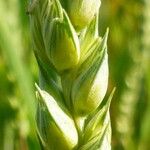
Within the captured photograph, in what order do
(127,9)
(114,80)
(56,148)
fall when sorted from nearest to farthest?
(56,148)
(114,80)
(127,9)

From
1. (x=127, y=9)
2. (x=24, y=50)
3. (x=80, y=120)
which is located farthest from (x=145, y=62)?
(x=80, y=120)

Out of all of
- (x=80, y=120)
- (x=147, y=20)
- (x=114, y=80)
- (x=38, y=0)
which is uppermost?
(x=38, y=0)

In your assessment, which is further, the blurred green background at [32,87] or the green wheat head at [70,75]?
the blurred green background at [32,87]

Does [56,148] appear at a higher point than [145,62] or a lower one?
higher

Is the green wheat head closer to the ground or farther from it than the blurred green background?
farther from it

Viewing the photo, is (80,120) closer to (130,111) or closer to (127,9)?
(130,111)

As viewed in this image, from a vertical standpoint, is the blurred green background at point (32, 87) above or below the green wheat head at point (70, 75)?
below
